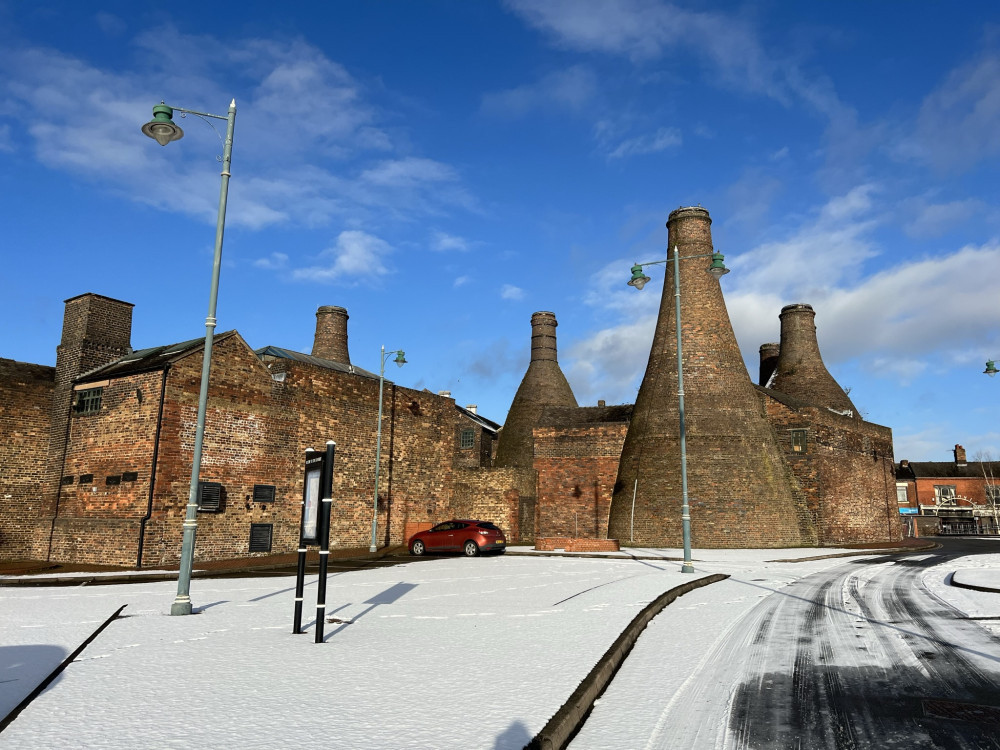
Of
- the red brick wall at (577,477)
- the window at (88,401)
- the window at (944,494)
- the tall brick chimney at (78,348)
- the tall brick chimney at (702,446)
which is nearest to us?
the window at (88,401)

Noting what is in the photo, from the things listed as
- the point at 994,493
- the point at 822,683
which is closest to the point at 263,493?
the point at 822,683

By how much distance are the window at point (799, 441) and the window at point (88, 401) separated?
96.3 ft

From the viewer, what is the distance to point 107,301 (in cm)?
2295

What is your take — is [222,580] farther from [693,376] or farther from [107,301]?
A: [693,376]

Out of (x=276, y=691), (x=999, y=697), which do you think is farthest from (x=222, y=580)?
(x=999, y=697)

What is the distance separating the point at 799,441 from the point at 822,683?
30.0m

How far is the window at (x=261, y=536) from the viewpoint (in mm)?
21594

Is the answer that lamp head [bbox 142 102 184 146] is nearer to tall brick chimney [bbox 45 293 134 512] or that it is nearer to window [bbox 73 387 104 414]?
window [bbox 73 387 104 414]

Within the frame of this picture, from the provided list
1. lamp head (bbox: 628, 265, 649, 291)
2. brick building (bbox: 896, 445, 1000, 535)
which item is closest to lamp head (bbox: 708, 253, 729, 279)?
lamp head (bbox: 628, 265, 649, 291)

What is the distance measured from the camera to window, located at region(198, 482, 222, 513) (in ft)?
66.1

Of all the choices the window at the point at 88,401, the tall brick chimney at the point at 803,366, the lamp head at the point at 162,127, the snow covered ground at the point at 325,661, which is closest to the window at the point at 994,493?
the tall brick chimney at the point at 803,366

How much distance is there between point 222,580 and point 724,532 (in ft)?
68.4

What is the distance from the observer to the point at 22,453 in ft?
70.0

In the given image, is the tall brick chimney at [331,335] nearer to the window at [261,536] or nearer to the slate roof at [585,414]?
the slate roof at [585,414]
